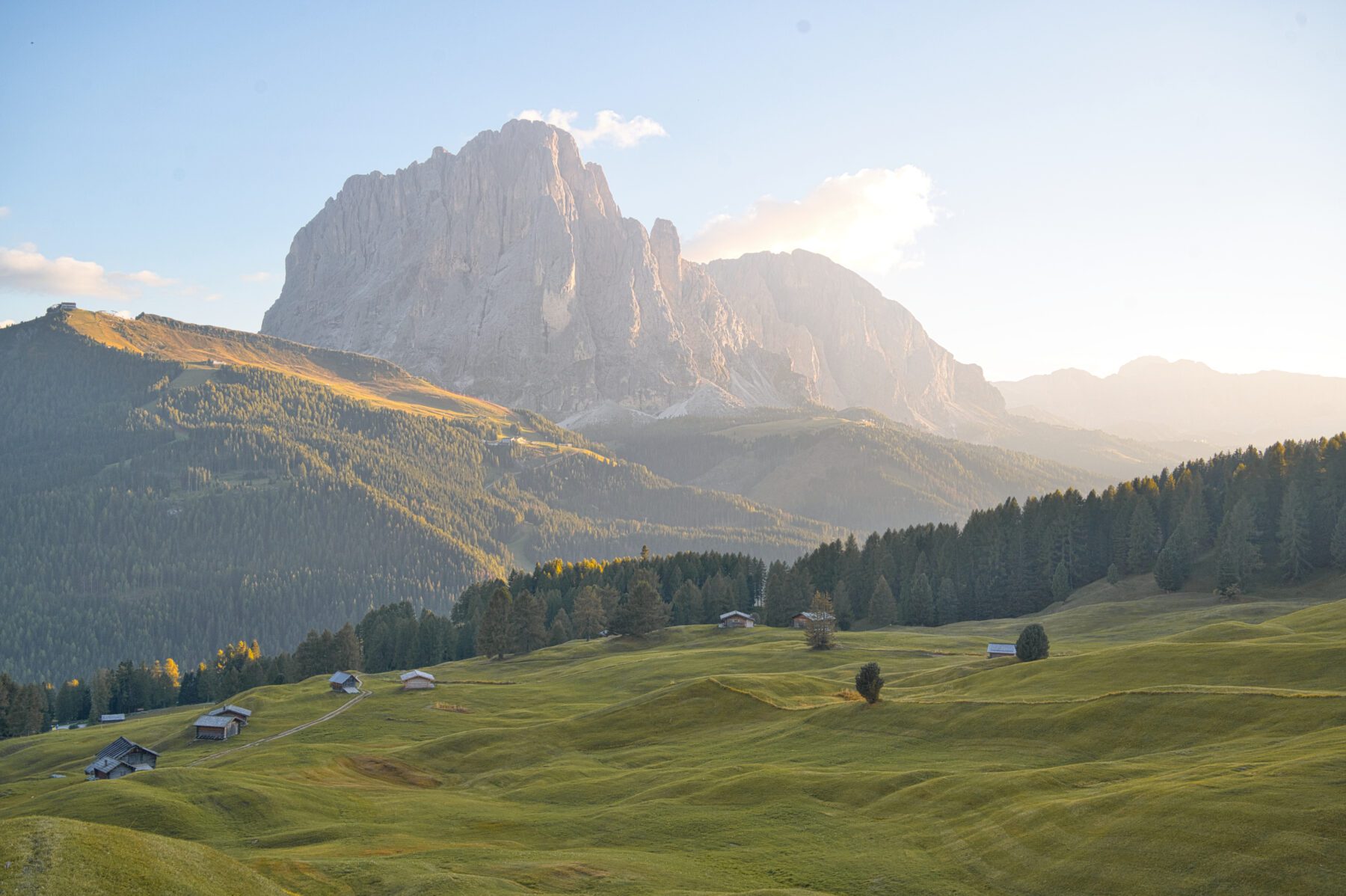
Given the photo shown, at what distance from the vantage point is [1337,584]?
126500 mm

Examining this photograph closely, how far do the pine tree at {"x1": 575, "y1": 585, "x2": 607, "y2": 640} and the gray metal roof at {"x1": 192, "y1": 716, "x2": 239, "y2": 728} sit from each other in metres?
76.6

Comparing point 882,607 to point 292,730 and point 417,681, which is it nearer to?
point 417,681

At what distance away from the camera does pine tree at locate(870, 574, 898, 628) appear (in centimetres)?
16850

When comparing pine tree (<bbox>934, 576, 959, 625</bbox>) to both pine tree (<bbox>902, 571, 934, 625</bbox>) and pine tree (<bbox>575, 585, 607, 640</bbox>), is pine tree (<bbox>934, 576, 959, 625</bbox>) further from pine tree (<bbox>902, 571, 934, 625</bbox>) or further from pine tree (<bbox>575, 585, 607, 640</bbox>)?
pine tree (<bbox>575, 585, 607, 640</bbox>)

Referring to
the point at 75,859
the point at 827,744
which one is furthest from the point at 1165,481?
the point at 75,859

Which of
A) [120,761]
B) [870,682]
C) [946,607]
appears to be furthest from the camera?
[946,607]

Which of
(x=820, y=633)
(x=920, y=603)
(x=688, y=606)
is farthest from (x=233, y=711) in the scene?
(x=920, y=603)

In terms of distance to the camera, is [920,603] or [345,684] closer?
[345,684]

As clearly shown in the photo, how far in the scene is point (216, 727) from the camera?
340ft

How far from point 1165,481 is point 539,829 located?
156m

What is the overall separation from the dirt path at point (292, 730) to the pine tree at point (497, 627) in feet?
109

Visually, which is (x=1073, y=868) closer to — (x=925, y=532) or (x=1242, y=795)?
(x=1242, y=795)

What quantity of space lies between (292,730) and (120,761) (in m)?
18.4

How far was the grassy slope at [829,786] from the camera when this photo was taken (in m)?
39.8
